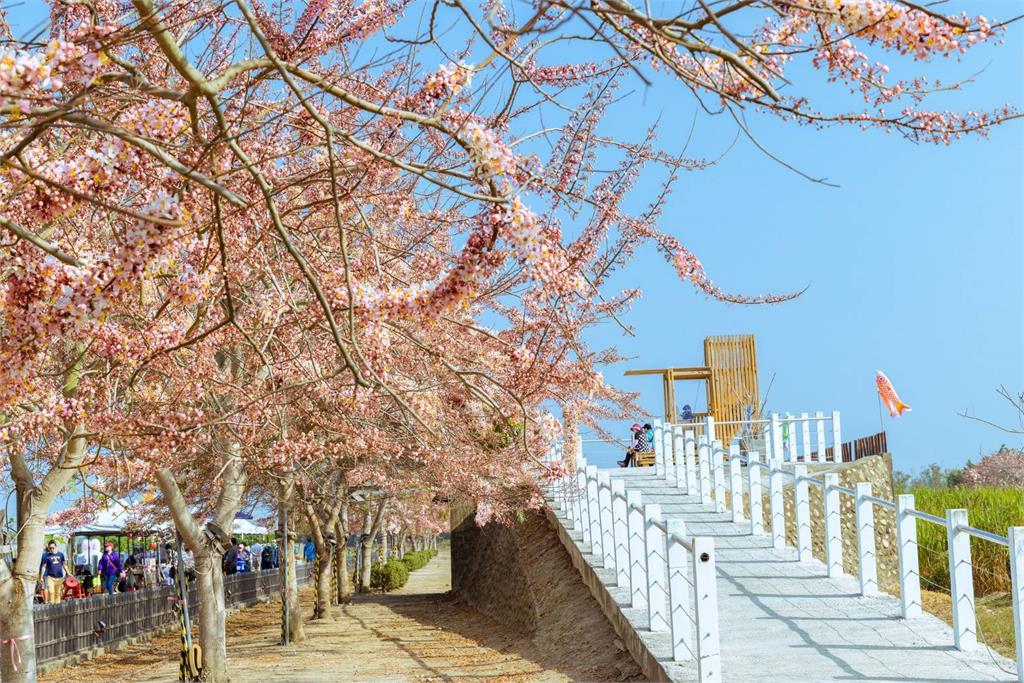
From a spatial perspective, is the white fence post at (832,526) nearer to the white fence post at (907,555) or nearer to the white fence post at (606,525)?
the white fence post at (907,555)

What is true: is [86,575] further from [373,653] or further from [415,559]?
[415,559]

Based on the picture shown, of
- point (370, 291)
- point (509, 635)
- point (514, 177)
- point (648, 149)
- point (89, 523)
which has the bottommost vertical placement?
point (509, 635)

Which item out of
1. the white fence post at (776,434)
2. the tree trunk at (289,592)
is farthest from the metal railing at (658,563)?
the tree trunk at (289,592)

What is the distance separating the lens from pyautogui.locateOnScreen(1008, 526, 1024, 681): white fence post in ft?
24.5

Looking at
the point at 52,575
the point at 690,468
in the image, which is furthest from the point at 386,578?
the point at 690,468

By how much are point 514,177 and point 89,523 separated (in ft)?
79.3

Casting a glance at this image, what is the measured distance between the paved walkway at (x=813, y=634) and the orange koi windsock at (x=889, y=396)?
31.7 ft

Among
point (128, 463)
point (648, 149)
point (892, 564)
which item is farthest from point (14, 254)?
point (892, 564)

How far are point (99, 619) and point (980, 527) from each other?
15595 millimetres

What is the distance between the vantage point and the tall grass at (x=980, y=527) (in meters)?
15.5

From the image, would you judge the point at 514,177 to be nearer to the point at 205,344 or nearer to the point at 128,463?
the point at 205,344

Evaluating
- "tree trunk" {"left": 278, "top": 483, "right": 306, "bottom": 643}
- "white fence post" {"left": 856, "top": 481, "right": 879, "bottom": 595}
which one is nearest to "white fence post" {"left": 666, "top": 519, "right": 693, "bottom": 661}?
"white fence post" {"left": 856, "top": 481, "right": 879, "bottom": 595}

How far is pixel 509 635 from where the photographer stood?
18.0 m

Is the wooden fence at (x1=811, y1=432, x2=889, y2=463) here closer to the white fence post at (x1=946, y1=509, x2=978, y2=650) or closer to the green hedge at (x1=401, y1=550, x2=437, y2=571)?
the white fence post at (x1=946, y1=509, x2=978, y2=650)
